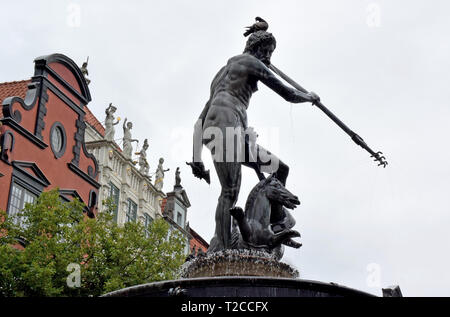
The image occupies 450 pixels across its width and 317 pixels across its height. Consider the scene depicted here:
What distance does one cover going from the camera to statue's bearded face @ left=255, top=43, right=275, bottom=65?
33.9 ft

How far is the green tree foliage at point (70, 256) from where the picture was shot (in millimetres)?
18733

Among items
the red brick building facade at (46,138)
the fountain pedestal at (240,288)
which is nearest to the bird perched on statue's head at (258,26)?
the fountain pedestal at (240,288)

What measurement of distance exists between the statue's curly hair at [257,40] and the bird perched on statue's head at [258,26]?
0.11 m

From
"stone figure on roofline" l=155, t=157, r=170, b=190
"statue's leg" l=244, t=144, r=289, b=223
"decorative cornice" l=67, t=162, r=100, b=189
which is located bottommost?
"statue's leg" l=244, t=144, r=289, b=223

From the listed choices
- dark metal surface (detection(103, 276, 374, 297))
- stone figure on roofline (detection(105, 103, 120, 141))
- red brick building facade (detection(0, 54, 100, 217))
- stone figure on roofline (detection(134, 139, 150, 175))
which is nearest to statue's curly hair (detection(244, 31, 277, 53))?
dark metal surface (detection(103, 276, 374, 297))

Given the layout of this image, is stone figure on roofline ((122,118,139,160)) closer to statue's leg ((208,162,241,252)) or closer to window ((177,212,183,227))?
window ((177,212,183,227))

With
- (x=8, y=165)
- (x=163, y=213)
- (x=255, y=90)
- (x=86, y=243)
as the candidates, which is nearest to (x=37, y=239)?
(x=86, y=243)

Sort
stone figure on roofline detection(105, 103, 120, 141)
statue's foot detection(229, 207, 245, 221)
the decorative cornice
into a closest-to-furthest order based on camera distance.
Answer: statue's foot detection(229, 207, 245, 221) < the decorative cornice < stone figure on roofline detection(105, 103, 120, 141)

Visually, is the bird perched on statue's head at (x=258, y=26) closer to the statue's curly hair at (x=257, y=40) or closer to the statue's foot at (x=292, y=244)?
the statue's curly hair at (x=257, y=40)

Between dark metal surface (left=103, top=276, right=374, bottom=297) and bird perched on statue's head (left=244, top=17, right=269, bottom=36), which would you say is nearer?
dark metal surface (left=103, top=276, right=374, bottom=297)

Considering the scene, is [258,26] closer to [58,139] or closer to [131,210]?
[58,139]

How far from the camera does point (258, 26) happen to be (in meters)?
10.4
